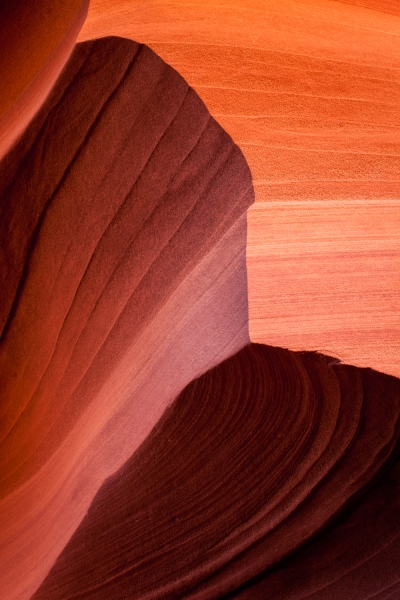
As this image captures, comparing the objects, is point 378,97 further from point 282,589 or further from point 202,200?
point 282,589

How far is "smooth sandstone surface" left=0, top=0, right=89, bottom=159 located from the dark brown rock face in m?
0.21

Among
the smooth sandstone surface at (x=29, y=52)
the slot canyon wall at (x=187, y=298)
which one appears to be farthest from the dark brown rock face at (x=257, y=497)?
the smooth sandstone surface at (x=29, y=52)

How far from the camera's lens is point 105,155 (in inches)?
14.5

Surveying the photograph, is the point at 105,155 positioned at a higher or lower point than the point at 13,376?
higher

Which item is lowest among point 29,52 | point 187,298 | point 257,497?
point 257,497

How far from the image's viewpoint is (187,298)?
37 centimetres

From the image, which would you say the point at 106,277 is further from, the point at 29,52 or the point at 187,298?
the point at 29,52

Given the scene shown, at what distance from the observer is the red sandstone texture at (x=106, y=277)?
0.36 metres

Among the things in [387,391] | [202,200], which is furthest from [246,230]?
[387,391]

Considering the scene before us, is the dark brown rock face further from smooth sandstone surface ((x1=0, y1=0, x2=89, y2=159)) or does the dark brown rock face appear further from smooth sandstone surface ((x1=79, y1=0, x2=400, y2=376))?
smooth sandstone surface ((x1=0, y1=0, x2=89, y2=159))

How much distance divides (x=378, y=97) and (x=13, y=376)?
0.95ft

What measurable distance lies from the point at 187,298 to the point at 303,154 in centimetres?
11

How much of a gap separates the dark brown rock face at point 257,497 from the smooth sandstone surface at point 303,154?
0.03 meters

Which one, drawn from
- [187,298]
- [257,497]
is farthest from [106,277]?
[257,497]
